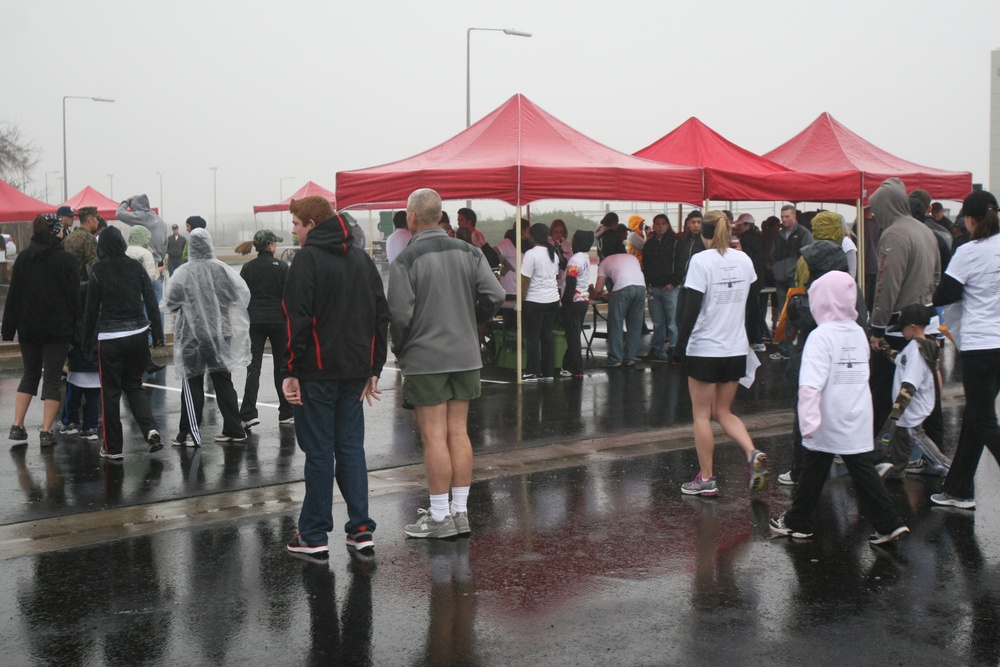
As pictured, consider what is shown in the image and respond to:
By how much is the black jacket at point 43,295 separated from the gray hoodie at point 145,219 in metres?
5.96

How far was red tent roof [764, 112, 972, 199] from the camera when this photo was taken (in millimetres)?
15844

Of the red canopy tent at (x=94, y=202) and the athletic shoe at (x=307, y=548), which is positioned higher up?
the red canopy tent at (x=94, y=202)

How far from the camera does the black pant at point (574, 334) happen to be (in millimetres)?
12508

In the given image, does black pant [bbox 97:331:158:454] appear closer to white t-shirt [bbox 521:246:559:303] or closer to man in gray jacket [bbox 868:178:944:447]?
white t-shirt [bbox 521:246:559:303]

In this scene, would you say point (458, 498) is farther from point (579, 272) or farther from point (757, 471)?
point (579, 272)

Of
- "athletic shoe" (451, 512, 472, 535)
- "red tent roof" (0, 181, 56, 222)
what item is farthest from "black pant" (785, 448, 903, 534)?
"red tent roof" (0, 181, 56, 222)

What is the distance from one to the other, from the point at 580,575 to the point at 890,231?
3.67 meters

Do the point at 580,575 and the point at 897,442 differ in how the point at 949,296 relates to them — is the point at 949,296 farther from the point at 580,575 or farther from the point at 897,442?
the point at 580,575

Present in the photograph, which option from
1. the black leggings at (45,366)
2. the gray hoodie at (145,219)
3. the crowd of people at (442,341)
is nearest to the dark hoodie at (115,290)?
the crowd of people at (442,341)

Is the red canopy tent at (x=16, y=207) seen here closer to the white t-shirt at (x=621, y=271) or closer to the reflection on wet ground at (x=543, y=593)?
the white t-shirt at (x=621, y=271)

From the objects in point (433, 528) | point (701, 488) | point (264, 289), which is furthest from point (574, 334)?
point (433, 528)

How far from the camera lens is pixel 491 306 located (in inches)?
235

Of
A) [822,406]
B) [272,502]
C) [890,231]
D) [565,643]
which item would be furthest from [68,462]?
[890,231]

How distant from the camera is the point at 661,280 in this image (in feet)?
46.1
